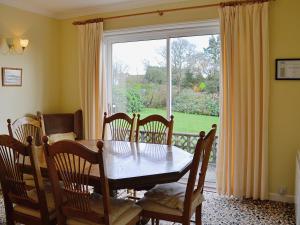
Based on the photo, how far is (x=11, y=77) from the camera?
4062 mm

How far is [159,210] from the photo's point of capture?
2217 millimetres

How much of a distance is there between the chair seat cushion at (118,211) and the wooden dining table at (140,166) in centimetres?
16

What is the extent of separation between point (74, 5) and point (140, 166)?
304cm

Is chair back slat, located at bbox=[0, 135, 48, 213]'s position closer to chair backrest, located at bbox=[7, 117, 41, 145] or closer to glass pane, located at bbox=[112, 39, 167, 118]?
chair backrest, located at bbox=[7, 117, 41, 145]

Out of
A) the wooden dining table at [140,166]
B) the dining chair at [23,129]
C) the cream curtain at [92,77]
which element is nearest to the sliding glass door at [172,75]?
the cream curtain at [92,77]

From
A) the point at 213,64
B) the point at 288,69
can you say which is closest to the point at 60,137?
the point at 213,64

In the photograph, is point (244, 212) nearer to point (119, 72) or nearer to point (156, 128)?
point (156, 128)

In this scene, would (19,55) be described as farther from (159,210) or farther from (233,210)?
(233,210)

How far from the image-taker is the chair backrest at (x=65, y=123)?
4.36m

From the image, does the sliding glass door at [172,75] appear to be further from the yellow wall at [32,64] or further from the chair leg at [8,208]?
the chair leg at [8,208]

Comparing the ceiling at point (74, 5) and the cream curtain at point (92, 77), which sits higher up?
the ceiling at point (74, 5)

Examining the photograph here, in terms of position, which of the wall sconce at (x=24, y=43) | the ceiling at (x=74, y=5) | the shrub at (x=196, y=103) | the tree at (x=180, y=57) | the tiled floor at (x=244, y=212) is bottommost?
the tiled floor at (x=244, y=212)

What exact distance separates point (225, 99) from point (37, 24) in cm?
300

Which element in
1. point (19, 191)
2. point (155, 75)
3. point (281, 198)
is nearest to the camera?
point (19, 191)
